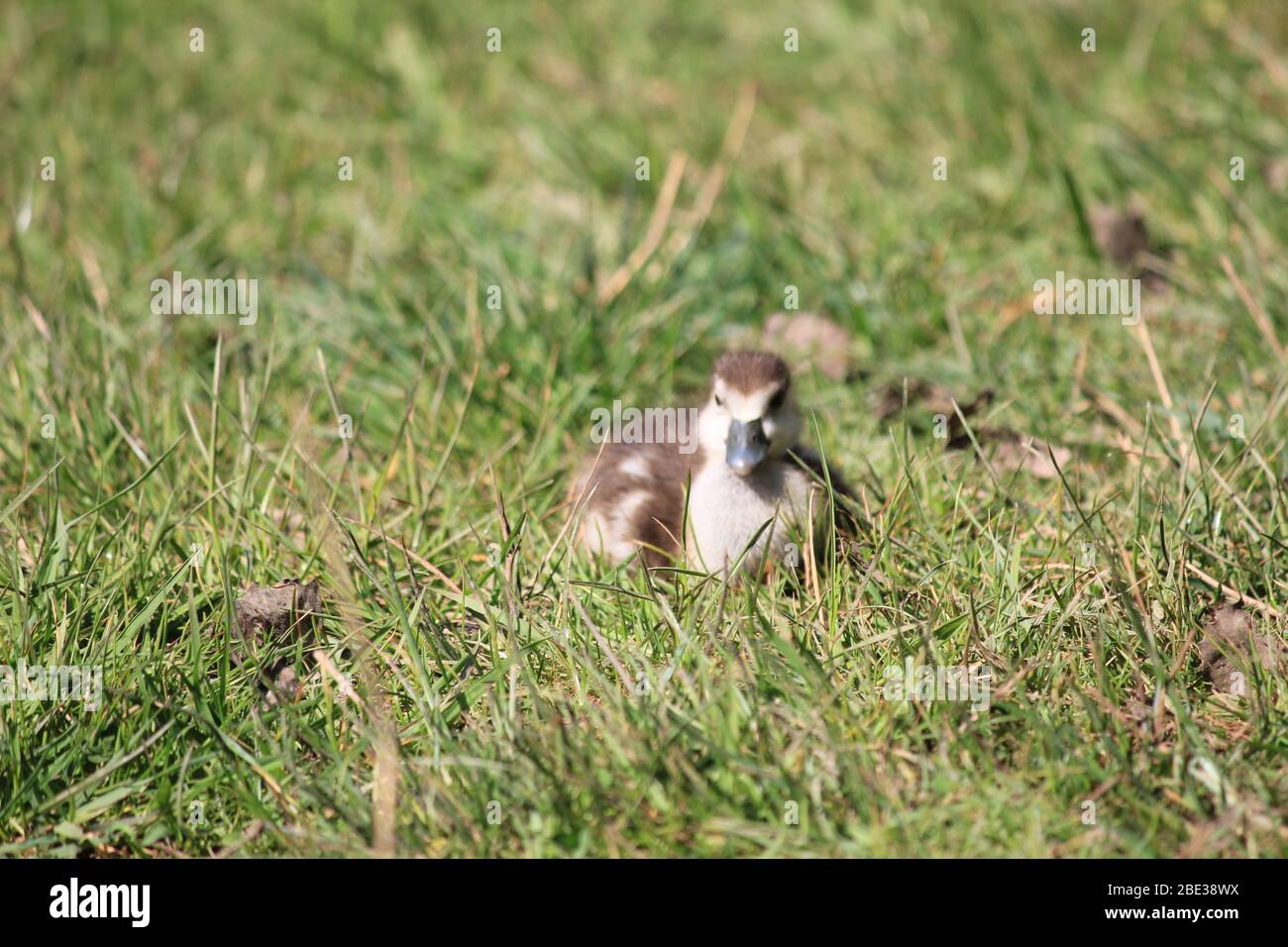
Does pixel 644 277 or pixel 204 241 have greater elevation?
pixel 204 241

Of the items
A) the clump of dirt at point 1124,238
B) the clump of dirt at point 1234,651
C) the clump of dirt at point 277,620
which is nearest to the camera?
the clump of dirt at point 1234,651

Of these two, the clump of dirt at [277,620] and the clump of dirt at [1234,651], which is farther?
the clump of dirt at [277,620]

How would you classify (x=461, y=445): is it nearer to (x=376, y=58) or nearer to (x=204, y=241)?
(x=204, y=241)

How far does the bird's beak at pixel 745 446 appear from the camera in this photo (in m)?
3.63

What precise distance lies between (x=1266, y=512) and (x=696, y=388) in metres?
1.85

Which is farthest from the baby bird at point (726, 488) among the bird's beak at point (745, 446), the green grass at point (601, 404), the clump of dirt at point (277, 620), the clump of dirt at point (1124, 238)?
the clump of dirt at point (1124, 238)

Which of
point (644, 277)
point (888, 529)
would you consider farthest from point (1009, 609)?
point (644, 277)

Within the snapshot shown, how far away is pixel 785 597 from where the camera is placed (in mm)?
3564

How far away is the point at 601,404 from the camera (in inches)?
176

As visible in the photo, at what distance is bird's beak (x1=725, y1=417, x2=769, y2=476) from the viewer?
3633mm

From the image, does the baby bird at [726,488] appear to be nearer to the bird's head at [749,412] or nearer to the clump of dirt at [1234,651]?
the bird's head at [749,412]

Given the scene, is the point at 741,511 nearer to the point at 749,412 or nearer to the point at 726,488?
the point at 726,488
